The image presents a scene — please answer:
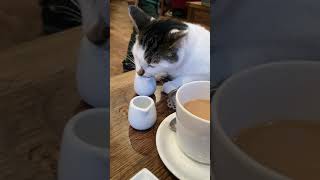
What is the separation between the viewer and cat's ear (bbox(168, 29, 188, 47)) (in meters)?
0.53

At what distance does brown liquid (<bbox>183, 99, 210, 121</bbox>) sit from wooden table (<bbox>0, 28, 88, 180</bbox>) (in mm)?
200

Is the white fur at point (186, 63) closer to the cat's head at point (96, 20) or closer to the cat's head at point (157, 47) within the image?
the cat's head at point (157, 47)

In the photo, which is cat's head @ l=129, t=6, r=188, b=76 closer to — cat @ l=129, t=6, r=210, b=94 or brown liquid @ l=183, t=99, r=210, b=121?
cat @ l=129, t=6, r=210, b=94

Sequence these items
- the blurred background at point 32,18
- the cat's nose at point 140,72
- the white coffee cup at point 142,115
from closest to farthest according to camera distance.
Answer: the blurred background at point 32,18 → the white coffee cup at point 142,115 → the cat's nose at point 140,72

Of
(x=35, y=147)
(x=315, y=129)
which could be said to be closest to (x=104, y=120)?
(x=35, y=147)

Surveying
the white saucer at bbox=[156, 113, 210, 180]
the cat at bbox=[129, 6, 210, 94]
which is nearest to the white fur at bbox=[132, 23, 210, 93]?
the cat at bbox=[129, 6, 210, 94]

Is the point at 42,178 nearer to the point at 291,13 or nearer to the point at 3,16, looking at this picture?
the point at 3,16

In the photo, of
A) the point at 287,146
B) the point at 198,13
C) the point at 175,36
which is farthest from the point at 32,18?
the point at 175,36

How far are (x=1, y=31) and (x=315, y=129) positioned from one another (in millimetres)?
382

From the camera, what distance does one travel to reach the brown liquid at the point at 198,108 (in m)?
0.34

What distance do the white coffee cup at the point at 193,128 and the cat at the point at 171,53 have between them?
0.10 m

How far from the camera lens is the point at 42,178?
18 centimetres

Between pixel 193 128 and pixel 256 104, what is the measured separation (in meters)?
0.09

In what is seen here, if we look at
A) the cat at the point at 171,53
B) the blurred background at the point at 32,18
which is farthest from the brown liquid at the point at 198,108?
the blurred background at the point at 32,18
